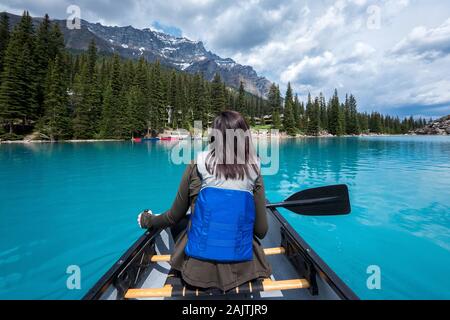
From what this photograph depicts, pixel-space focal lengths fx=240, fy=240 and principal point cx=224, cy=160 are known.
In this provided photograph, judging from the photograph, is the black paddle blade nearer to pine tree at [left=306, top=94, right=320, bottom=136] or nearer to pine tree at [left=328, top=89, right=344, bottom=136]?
pine tree at [left=306, top=94, right=320, bottom=136]

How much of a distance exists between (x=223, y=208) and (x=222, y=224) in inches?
6.0

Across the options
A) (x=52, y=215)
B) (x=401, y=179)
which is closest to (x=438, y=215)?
(x=401, y=179)

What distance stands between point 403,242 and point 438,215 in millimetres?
3291

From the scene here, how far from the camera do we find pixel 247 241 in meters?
2.34

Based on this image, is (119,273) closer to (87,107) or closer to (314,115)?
(87,107)

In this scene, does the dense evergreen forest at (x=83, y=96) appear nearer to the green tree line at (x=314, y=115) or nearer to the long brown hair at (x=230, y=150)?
the green tree line at (x=314, y=115)

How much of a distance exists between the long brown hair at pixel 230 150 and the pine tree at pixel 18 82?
161ft

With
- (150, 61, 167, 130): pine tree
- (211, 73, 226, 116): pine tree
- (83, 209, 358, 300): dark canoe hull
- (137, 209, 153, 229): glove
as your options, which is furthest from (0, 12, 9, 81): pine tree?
(137, 209, 153, 229): glove

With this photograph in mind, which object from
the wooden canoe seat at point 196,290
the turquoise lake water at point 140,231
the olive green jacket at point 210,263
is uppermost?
the olive green jacket at point 210,263

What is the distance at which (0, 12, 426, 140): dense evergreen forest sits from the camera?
41.4 metres

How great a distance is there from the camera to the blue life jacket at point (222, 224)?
2197 millimetres

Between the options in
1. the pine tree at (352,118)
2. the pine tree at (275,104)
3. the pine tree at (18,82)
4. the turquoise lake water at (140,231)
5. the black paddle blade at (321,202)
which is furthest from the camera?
the pine tree at (352,118)

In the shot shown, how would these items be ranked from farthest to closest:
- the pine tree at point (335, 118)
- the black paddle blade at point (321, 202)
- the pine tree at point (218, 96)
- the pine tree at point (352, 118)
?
the pine tree at point (352, 118) → the pine tree at point (335, 118) → the pine tree at point (218, 96) → the black paddle blade at point (321, 202)

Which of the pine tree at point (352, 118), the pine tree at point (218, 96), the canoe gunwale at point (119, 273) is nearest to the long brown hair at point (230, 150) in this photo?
the canoe gunwale at point (119, 273)
